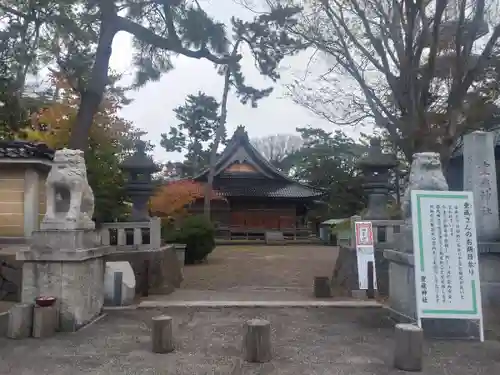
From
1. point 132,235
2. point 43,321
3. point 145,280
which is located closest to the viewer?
point 43,321

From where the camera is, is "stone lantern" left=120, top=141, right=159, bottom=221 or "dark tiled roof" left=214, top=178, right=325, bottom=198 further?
"dark tiled roof" left=214, top=178, right=325, bottom=198

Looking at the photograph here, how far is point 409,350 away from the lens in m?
4.76

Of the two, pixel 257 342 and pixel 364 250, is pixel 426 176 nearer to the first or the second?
pixel 364 250

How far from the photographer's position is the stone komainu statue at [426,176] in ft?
21.7

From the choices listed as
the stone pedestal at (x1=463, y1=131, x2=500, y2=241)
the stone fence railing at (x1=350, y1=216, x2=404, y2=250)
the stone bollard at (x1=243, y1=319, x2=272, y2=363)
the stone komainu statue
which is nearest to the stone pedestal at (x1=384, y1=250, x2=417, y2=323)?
the stone komainu statue

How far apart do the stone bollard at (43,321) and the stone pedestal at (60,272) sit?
20 centimetres

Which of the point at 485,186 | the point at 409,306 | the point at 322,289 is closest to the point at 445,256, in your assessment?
the point at 409,306

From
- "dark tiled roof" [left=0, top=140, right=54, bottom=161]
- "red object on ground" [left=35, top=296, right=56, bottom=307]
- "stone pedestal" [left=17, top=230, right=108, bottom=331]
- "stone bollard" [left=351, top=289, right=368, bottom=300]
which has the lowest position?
"stone bollard" [left=351, top=289, right=368, bottom=300]

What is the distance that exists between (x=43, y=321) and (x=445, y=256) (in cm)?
545

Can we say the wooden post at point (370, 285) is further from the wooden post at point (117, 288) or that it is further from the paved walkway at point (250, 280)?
the wooden post at point (117, 288)

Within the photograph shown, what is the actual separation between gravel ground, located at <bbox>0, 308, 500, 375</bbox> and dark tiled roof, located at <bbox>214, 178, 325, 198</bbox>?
27830 mm

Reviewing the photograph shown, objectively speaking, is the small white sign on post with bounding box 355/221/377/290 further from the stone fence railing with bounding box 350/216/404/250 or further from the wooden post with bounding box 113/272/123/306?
the wooden post with bounding box 113/272/123/306

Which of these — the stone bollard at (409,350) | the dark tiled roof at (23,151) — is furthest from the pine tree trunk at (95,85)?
the stone bollard at (409,350)

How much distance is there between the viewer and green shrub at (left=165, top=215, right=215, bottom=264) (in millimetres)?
17000
